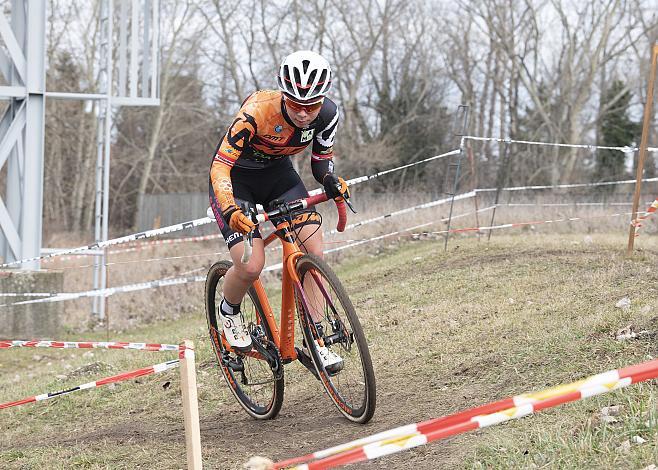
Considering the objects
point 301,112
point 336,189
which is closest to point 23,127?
point 301,112

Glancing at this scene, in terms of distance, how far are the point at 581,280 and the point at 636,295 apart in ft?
4.55

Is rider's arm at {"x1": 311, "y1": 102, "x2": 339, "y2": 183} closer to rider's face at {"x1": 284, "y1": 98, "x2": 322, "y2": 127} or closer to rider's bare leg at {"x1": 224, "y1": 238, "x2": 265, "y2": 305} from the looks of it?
rider's face at {"x1": 284, "y1": 98, "x2": 322, "y2": 127}

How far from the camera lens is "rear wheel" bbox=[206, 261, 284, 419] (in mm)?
5676

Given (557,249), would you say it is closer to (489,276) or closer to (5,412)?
(489,276)

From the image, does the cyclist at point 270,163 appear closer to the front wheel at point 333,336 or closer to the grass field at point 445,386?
the front wheel at point 333,336

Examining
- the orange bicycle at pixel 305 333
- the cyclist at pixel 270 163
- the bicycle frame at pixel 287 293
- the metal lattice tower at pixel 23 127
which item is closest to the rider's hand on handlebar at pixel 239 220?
the cyclist at pixel 270 163

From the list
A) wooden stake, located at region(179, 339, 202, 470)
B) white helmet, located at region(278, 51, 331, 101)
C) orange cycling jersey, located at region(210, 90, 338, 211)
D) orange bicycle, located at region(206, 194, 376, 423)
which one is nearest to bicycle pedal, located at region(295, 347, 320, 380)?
orange bicycle, located at region(206, 194, 376, 423)

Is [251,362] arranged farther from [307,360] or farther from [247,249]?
[247,249]

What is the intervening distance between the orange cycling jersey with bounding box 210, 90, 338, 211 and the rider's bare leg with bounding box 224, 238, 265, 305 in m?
0.44

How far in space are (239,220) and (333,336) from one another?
0.87m

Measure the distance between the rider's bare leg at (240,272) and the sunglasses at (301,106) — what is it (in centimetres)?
89

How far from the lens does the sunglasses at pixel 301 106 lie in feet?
17.0

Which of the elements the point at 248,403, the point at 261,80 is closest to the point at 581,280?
the point at 248,403

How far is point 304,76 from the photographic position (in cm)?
501
